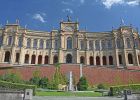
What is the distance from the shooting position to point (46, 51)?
194 ft

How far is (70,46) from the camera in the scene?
198 feet

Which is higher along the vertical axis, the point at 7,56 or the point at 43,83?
→ the point at 7,56

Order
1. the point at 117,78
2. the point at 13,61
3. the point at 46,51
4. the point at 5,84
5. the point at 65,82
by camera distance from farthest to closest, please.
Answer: the point at 46,51 < the point at 13,61 < the point at 117,78 < the point at 65,82 < the point at 5,84

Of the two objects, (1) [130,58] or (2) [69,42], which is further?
(2) [69,42]

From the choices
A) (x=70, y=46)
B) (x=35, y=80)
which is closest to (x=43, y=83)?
(x=35, y=80)

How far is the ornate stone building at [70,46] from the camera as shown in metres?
57.0

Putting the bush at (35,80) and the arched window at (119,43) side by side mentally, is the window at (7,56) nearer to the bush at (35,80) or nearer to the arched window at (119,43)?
the bush at (35,80)

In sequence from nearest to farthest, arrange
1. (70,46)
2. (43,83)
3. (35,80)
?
(43,83) < (35,80) < (70,46)

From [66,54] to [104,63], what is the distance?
1109 centimetres

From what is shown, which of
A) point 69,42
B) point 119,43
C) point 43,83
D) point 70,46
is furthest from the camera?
point 69,42

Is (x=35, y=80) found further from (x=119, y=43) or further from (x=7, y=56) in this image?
(x=119, y=43)

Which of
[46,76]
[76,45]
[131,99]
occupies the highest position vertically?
[76,45]

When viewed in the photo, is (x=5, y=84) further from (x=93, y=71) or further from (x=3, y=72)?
(x=93, y=71)

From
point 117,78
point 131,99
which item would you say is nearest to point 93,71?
point 117,78
